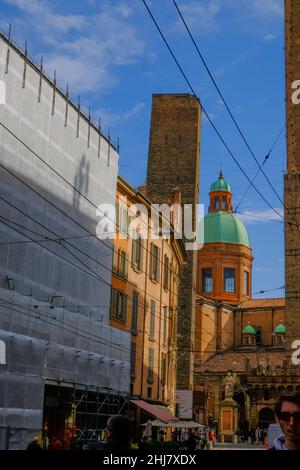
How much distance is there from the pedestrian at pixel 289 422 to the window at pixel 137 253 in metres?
24.8

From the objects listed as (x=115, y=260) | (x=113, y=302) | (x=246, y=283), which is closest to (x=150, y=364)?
(x=113, y=302)

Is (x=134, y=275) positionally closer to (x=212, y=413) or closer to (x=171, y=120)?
(x=171, y=120)

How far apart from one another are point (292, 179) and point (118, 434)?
47.4 m

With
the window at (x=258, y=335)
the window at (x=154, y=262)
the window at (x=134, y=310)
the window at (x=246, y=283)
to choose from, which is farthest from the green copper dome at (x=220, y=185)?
the window at (x=134, y=310)

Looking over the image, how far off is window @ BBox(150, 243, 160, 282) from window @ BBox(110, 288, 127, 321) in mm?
3823

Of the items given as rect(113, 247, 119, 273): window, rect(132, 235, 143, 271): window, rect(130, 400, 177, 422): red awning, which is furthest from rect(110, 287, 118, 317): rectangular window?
rect(130, 400, 177, 422): red awning

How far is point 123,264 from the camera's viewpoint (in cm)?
2714

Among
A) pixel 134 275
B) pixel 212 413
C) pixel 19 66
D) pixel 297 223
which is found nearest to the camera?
pixel 19 66

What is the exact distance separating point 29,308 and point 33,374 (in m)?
1.65

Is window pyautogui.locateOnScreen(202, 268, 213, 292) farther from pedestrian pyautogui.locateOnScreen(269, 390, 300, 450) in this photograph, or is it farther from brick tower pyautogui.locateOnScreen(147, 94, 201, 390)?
pedestrian pyautogui.locateOnScreen(269, 390, 300, 450)

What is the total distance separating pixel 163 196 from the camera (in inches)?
1745

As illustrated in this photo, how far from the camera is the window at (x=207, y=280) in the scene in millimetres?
77500
